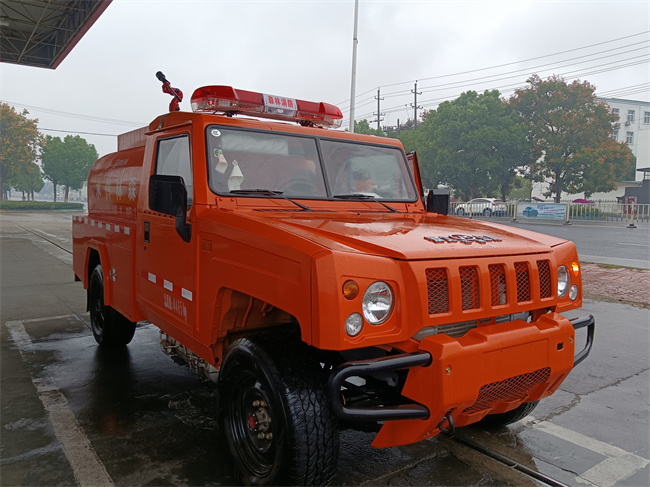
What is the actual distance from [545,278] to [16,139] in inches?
2216

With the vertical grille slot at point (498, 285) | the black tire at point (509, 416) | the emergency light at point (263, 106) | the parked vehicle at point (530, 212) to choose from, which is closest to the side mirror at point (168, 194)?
the emergency light at point (263, 106)

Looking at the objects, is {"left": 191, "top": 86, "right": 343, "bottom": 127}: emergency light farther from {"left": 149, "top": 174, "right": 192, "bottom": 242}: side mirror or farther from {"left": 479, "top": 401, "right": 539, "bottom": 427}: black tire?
{"left": 479, "top": 401, "right": 539, "bottom": 427}: black tire

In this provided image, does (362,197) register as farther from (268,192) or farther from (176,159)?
(176,159)

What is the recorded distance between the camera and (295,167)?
364 cm

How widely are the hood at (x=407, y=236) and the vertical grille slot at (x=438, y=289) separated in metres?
0.08

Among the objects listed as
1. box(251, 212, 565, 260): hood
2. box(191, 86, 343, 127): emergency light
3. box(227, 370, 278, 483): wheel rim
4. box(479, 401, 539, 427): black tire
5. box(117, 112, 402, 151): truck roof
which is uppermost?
box(191, 86, 343, 127): emergency light

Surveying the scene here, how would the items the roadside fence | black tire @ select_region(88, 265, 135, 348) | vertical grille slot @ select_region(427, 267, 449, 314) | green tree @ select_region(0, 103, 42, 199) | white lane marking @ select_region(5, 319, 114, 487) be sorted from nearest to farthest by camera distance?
vertical grille slot @ select_region(427, 267, 449, 314), white lane marking @ select_region(5, 319, 114, 487), black tire @ select_region(88, 265, 135, 348), the roadside fence, green tree @ select_region(0, 103, 42, 199)

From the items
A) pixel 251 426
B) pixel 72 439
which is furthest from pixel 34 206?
pixel 251 426

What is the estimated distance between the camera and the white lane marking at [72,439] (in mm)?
3020

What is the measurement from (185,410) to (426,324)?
2.44 m

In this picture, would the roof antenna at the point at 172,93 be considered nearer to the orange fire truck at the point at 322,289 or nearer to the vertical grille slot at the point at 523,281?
the orange fire truck at the point at 322,289

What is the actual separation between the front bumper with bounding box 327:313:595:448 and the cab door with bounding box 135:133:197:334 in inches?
56.0

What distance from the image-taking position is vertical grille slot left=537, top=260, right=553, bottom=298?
9.57 ft

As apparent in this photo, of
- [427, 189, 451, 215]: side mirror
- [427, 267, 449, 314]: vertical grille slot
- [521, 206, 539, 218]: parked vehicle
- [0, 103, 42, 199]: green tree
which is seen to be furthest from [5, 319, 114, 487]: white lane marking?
[0, 103, 42, 199]: green tree
